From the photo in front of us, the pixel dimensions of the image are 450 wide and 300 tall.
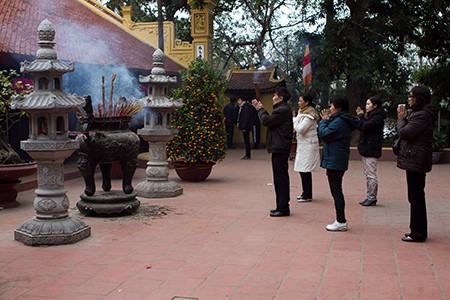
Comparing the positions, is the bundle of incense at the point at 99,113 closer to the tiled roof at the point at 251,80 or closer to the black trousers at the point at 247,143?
the black trousers at the point at 247,143

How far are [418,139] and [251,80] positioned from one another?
14.0 m

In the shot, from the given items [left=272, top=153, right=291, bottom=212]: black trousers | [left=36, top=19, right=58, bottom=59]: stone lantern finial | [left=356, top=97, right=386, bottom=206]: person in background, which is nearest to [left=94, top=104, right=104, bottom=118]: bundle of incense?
[left=36, top=19, right=58, bottom=59]: stone lantern finial

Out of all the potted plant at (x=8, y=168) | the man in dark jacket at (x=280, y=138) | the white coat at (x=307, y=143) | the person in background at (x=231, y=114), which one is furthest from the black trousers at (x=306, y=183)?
the person in background at (x=231, y=114)

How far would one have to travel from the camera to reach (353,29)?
52.3 feet

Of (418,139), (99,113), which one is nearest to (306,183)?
(418,139)

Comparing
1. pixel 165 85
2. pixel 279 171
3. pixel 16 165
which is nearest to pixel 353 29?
pixel 165 85

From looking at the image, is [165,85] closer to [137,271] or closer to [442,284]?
[137,271]

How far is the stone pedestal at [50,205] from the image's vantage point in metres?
5.93

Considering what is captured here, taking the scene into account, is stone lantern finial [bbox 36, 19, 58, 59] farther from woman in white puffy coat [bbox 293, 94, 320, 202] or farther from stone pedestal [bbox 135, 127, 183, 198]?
woman in white puffy coat [bbox 293, 94, 320, 202]

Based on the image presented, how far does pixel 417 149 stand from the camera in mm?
5820

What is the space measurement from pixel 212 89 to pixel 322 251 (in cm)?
549

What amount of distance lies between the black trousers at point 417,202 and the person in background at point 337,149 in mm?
762

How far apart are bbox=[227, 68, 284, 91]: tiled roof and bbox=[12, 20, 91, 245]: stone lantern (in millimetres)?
13234

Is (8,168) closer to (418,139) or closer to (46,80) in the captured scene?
(46,80)
